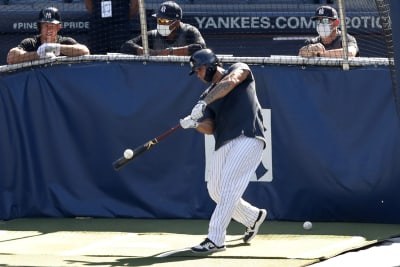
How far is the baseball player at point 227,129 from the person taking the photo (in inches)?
340

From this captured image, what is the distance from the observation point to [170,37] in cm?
1084

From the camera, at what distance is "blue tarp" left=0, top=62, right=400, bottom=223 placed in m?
10.0

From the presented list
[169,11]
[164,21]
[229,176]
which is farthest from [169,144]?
[229,176]

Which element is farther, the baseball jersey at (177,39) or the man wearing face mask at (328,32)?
the baseball jersey at (177,39)

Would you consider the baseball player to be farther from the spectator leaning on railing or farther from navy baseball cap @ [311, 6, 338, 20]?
the spectator leaning on railing

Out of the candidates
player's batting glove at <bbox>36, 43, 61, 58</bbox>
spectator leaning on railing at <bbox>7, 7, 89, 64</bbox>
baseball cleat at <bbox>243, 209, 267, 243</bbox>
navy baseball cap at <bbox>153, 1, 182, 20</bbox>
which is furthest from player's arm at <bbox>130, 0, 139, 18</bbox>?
baseball cleat at <bbox>243, 209, 267, 243</bbox>

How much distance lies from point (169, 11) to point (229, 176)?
2.63 m

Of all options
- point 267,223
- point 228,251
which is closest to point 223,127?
point 228,251

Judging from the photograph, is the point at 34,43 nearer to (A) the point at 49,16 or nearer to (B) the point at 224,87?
(A) the point at 49,16

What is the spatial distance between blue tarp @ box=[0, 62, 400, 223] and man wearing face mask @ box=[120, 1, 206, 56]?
0.24 m

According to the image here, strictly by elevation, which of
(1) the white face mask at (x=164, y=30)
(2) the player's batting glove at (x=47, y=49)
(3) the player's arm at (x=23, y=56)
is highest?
(1) the white face mask at (x=164, y=30)

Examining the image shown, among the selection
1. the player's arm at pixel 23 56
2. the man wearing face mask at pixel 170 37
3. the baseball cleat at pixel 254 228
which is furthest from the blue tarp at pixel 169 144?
the baseball cleat at pixel 254 228

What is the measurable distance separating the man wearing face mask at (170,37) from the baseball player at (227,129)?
6.09 feet

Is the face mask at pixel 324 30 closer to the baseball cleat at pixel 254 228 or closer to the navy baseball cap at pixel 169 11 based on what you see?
the navy baseball cap at pixel 169 11
